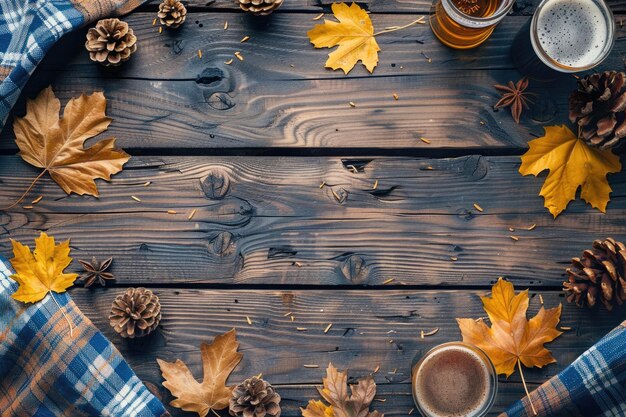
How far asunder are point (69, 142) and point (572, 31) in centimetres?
90

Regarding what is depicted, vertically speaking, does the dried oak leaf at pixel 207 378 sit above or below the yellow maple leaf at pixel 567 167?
below

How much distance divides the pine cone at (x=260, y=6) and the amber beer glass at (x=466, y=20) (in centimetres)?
28

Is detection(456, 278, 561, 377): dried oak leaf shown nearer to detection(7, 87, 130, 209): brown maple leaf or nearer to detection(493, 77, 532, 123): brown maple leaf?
detection(493, 77, 532, 123): brown maple leaf

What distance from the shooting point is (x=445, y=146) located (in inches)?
44.4

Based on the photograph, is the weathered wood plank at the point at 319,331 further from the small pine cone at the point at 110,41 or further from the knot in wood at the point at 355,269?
the small pine cone at the point at 110,41

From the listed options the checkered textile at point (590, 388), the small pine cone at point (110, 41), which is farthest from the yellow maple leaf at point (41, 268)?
the checkered textile at point (590, 388)

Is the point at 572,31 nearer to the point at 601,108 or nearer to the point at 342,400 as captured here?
the point at 601,108

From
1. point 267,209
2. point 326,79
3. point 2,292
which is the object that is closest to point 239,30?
point 326,79

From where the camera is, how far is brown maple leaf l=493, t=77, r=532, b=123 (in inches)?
44.1

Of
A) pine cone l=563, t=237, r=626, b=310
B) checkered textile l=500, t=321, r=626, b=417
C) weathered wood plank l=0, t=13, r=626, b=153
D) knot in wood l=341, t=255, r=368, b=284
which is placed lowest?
checkered textile l=500, t=321, r=626, b=417

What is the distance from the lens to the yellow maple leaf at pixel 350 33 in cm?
112

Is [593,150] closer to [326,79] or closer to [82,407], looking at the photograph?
A: [326,79]

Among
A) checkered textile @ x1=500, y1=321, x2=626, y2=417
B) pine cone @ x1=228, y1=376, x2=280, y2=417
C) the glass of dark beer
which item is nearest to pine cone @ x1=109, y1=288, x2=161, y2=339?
pine cone @ x1=228, y1=376, x2=280, y2=417

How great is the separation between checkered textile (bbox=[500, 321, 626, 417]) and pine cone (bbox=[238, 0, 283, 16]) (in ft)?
2.63
